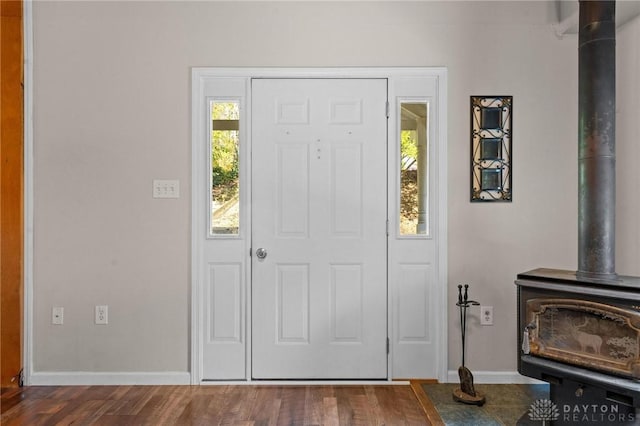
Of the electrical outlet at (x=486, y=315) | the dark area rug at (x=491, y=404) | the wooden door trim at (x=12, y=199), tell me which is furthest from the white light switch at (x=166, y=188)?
the electrical outlet at (x=486, y=315)

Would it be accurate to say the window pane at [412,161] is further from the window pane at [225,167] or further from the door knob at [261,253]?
the window pane at [225,167]

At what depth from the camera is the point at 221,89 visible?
102 inches

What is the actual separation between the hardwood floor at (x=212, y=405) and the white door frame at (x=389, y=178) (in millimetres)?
187

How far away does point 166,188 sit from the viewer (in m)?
2.57

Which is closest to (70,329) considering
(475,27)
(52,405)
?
(52,405)

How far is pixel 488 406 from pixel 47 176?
10.3ft

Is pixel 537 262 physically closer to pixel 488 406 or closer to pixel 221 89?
pixel 488 406

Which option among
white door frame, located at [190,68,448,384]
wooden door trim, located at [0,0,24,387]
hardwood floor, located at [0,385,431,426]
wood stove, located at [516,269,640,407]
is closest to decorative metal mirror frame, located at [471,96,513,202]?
white door frame, located at [190,68,448,384]

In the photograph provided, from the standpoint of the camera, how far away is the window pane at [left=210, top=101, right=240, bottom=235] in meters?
2.60

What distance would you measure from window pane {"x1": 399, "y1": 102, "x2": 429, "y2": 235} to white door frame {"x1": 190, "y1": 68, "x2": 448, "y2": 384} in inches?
2.2

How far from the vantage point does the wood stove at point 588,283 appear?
174cm

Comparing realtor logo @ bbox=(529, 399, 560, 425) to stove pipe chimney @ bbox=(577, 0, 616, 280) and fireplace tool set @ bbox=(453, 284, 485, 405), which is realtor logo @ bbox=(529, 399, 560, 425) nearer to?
fireplace tool set @ bbox=(453, 284, 485, 405)

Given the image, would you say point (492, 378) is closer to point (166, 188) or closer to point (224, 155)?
point (224, 155)

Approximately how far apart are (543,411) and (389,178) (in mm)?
1552
